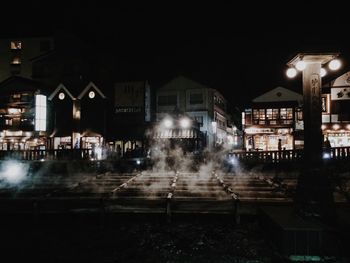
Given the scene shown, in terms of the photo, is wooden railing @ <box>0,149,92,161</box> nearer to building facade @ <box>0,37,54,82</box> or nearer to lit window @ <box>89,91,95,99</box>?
lit window @ <box>89,91,95,99</box>

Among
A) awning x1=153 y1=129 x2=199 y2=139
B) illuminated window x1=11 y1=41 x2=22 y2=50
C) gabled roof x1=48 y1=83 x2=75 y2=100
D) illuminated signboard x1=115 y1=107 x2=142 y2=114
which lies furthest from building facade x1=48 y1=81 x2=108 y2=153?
illuminated window x1=11 y1=41 x2=22 y2=50

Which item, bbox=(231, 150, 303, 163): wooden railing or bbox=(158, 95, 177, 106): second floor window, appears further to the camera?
bbox=(158, 95, 177, 106): second floor window

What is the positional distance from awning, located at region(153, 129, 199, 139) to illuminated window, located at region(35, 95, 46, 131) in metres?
12.4

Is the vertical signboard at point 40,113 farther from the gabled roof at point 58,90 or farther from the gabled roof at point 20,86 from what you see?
the gabled roof at point 20,86

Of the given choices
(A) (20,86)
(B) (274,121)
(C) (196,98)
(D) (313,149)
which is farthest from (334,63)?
(A) (20,86)

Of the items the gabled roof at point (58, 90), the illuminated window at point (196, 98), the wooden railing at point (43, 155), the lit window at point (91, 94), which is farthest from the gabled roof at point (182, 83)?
the wooden railing at point (43, 155)

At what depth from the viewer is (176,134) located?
24.1 m

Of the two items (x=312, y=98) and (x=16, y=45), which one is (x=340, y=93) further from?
(x=16, y=45)

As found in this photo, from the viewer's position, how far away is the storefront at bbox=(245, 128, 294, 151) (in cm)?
3416

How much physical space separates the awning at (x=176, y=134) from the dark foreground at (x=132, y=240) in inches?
514

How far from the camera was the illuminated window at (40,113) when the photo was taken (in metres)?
29.4

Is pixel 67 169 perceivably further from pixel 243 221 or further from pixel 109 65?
pixel 109 65

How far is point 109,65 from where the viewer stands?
143 feet

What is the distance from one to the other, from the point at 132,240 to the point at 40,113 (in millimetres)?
24300
